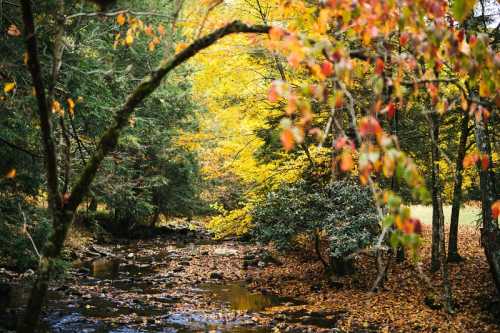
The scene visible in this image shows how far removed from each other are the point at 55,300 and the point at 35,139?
14.1 ft

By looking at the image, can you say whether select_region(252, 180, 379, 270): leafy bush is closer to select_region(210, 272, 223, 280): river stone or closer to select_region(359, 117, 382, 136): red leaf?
select_region(210, 272, 223, 280): river stone

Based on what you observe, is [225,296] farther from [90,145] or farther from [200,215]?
Answer: [200,215]

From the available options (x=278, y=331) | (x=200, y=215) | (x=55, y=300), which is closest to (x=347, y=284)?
(x=278, y=331)

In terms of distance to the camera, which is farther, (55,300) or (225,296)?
(225,296)

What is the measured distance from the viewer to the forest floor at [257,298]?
1000 centimetres

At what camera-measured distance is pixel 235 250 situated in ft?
76.2

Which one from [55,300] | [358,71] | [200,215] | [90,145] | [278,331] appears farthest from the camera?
[200,215]

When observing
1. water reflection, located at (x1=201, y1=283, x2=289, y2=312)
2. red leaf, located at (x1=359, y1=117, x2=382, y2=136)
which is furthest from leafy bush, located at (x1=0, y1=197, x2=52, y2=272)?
red leaf, located at (x1=359, y1=117, x2=382, y2=136)

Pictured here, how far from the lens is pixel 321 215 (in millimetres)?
13992

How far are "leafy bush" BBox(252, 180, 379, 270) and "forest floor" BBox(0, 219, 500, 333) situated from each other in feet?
4.81

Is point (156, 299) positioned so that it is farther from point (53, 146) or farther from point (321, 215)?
point (53, 146)

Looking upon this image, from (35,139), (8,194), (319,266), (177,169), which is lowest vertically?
(319,266)

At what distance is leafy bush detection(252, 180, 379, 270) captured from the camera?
12.7 meters

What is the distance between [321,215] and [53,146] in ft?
34.6
